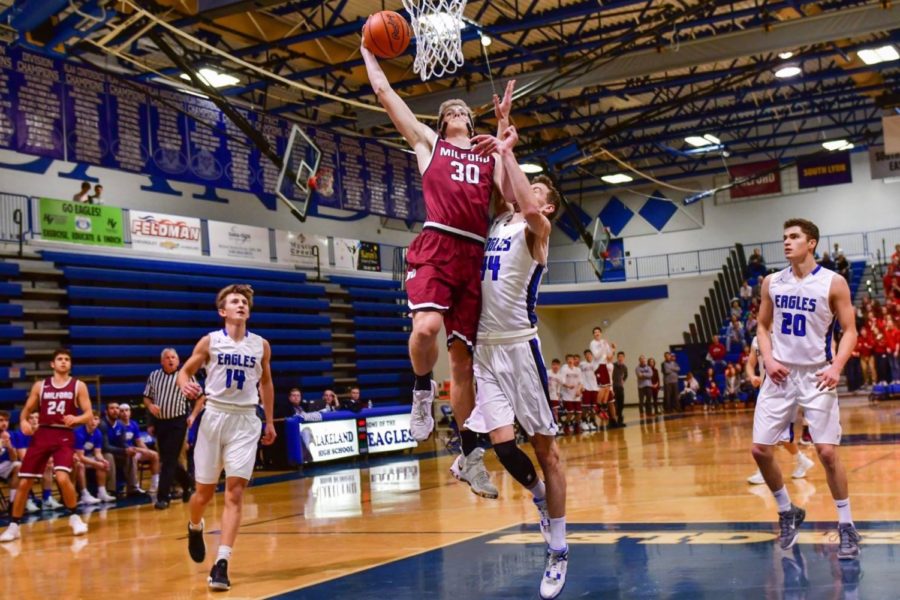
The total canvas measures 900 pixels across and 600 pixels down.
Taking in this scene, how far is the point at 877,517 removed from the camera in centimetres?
650

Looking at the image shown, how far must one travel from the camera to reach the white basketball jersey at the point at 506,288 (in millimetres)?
4895

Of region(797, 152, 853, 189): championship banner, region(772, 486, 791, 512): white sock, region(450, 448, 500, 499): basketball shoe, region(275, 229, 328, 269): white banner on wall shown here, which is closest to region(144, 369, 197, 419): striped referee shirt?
region(450, 448, 500, 499): basketball shoe

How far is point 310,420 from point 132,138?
18.7ft

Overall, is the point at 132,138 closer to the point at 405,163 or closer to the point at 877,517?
the point at 405,163

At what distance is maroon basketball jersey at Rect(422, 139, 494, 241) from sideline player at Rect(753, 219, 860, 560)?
6.25 feet

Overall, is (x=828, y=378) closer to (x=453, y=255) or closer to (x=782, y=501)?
(x=782, y=501)

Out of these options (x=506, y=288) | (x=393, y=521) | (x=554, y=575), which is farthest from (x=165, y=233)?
(x=554, y=575)

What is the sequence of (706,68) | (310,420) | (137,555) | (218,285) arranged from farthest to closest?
(706,68)
(218,285)
(310,420)
(137,555)

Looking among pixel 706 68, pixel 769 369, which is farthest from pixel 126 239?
pixel 706 68

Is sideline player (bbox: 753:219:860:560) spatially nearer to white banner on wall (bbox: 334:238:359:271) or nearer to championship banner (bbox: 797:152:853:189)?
white banner on wall (bbox: 334:238:359:271)

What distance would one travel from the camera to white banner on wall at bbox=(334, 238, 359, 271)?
2336 cm

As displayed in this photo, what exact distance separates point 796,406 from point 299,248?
1736cm

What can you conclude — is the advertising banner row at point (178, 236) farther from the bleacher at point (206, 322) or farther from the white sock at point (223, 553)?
the white sock at point (223, 553)

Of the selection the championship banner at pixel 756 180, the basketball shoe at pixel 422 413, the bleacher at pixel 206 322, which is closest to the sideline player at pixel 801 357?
the basketball shoe at pixel 422 413
